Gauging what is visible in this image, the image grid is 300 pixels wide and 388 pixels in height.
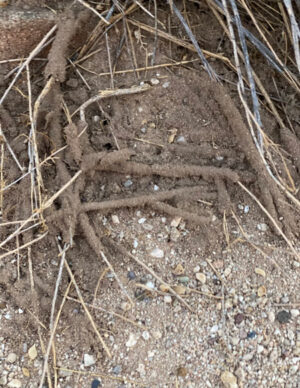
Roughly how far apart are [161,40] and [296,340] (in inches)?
41.3

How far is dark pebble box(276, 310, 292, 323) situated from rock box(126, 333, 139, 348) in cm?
40

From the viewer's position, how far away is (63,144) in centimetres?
156

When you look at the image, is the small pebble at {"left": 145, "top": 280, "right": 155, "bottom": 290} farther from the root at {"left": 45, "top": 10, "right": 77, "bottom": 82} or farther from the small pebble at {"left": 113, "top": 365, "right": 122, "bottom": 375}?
the root at {"left": 45, "top": 10, "right": 77, "bottom": 82}

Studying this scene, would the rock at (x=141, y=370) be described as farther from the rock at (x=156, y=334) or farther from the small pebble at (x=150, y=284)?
the small pebble at (x=150, y=284)

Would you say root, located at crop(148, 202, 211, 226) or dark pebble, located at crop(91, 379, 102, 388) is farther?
root, located at crop(148, 202, 211, 226)

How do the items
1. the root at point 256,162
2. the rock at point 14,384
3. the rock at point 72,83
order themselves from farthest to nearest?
the rock at point 72,83 < the root at point 256,162 < the rock at point 14,384

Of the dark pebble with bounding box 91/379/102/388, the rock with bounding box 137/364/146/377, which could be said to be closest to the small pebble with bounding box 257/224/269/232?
the rock with bounding box 137/364/146/377

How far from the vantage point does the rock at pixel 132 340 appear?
53.9 inches

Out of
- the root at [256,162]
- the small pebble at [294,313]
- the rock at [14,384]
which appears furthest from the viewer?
the root at [256,162]

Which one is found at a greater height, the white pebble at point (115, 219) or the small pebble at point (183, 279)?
the white pebble at point (115, 219)

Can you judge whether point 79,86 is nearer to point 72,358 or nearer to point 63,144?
point 63,144

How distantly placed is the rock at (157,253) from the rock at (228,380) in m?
0.37

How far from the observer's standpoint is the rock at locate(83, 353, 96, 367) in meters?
1.35

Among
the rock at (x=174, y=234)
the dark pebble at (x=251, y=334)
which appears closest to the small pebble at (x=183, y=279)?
the rock at (x=174, y=234)
